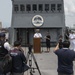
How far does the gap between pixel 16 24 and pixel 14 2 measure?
320cm

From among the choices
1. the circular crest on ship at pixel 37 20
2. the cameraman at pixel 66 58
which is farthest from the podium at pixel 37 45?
the cameraman at pixel 66 58

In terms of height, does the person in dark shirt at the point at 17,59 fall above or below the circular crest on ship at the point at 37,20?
below

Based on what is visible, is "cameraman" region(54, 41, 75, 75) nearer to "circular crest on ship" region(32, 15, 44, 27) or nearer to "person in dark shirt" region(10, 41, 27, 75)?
"person in dark shirt" region(10, 41, 27, 75)

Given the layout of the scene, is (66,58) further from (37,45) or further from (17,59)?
(37,45)

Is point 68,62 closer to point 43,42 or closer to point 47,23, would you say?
point 43,42

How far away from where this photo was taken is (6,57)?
819 centimetres

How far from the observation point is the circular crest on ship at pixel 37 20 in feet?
116

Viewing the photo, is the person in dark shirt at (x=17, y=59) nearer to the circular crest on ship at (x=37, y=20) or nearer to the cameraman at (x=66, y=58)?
the cameraman at (x=66, y=58)

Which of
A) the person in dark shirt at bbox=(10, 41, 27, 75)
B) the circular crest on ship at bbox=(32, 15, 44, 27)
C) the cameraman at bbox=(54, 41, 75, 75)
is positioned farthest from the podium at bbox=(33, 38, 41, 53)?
the cameraman at bbox=(54, 41, 75, 75)

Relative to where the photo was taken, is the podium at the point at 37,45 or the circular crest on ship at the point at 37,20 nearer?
the podium at the point at 37,45

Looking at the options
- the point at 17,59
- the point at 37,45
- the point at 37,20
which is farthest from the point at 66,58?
the point at 37,20

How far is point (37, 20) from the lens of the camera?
35.6 metres

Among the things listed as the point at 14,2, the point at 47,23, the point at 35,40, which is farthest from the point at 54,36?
the point at 35,40

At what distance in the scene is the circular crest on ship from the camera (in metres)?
35.4
